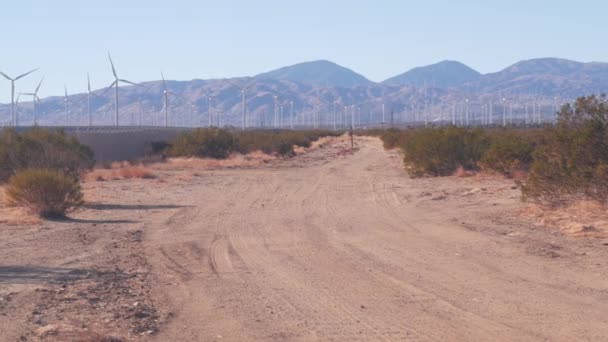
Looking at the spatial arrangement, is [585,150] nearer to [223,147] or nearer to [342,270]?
[342,270]

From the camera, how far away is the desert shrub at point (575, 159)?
25.2 meters

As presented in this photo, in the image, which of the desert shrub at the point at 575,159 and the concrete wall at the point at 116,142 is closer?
the desert shrub at the point at 575,159

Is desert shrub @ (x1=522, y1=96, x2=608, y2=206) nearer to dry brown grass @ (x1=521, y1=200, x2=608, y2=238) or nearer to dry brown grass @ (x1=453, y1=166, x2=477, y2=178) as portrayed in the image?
dry brown grass @ (x1=521, y1=200, x2=608, y2=238)

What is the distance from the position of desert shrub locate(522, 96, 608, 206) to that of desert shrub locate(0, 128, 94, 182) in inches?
771

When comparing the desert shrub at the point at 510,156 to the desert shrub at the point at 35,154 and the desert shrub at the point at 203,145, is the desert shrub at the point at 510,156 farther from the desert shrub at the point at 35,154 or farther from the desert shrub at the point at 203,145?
the desert shrub at the point at 203,145

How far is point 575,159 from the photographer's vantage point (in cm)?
2552

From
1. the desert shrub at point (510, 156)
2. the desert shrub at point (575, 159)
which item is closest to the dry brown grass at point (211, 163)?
the desert shrub at point (510, 156)

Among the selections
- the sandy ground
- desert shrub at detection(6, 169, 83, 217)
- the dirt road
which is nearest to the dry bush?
the sandy ground

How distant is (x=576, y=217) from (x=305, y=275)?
992 cm

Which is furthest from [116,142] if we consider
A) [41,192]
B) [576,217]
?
[576,217]

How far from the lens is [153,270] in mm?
18172

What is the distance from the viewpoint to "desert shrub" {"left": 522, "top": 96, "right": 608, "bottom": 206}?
25.2m

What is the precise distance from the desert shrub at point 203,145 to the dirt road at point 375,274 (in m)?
46.9

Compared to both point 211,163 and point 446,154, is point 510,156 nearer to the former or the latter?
point 446,154
